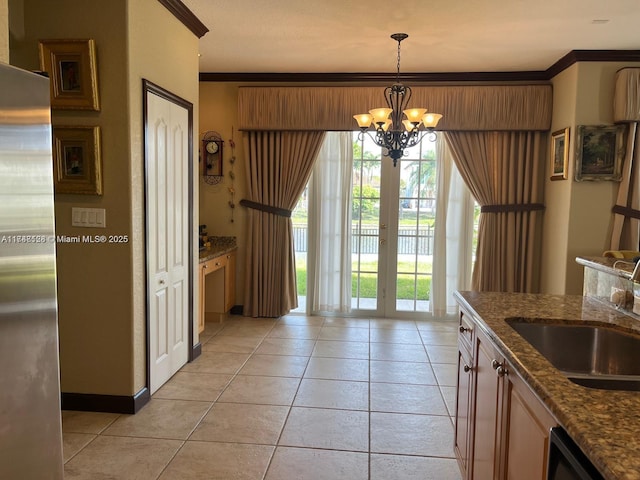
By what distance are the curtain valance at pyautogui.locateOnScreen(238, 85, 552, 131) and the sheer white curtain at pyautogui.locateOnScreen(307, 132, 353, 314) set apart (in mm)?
335

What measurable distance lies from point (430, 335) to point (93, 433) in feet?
10.8

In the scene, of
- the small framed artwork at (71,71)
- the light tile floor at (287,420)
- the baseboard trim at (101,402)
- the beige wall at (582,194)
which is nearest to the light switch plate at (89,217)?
the small framed artwork at (71,71)

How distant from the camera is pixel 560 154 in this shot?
463 centimetres

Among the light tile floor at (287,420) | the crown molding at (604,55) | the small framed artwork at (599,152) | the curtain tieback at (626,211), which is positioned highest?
the crown molding at (604,55)

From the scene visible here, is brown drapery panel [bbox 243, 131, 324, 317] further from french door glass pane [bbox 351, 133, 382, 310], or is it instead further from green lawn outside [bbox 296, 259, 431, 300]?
french door glass pane [bbox 351, 133, 382, 310]

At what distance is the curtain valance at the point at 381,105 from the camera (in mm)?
4934

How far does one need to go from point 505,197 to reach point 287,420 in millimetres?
3396

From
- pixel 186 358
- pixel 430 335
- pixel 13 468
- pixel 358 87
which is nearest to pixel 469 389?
pixel 13 468

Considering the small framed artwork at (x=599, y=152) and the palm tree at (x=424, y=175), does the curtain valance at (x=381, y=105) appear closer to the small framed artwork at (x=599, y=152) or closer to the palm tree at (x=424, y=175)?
the palm tree at (x=424, y=175)

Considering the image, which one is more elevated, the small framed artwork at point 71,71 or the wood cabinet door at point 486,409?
the small framed artwork at point 71,71

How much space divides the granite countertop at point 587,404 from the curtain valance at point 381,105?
336 cm

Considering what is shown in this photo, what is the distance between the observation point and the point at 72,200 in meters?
2.96

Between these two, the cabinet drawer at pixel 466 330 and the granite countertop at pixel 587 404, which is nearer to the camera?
the granite countertop at pixel 587 404

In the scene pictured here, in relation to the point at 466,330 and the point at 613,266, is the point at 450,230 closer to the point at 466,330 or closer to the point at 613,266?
the point at 613,266
